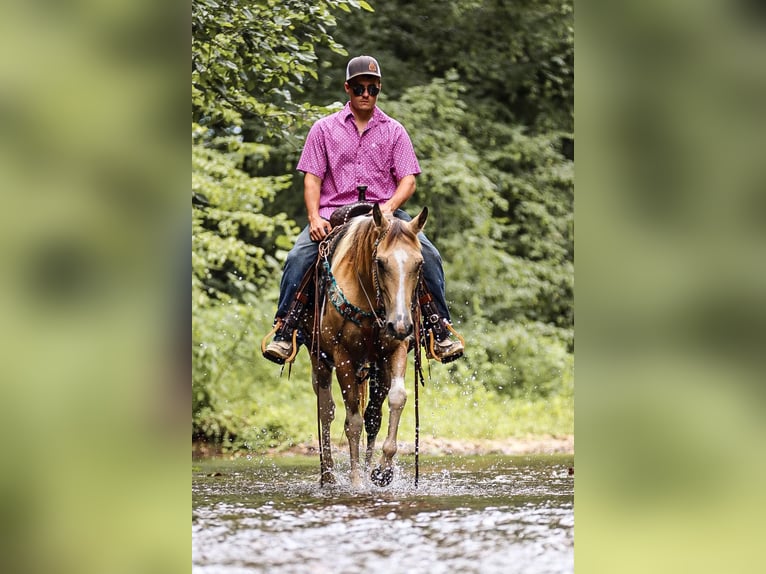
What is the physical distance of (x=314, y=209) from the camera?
7.97 m

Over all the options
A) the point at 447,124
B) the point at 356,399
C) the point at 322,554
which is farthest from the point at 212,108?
the point at 322,554

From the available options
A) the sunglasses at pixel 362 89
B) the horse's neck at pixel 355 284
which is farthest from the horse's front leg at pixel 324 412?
the sunglasses at pixel 362 89

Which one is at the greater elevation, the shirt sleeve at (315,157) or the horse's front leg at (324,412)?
the shirt sleeve at (315,157)

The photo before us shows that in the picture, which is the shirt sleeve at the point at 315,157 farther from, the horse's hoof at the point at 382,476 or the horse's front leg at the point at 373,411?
the horse's hoof at the point at 382,476

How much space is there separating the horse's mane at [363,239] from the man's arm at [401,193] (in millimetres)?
288

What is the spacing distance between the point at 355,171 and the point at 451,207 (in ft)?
27.8

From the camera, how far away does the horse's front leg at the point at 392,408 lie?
23.2ft

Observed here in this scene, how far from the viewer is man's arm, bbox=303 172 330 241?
306 inches

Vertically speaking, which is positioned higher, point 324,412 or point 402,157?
point 402,157

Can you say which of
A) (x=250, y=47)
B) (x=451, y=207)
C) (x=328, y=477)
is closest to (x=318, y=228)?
(x=328, y=477)

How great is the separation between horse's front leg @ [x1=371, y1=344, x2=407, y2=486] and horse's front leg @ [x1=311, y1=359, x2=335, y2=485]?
0.54m

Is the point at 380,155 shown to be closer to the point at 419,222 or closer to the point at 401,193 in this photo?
the point at 401,193
